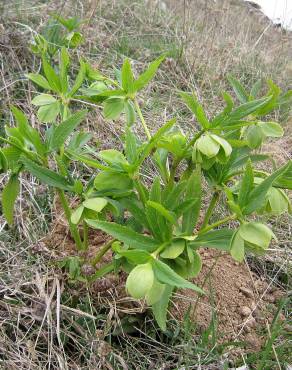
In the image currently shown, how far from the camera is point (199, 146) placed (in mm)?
766

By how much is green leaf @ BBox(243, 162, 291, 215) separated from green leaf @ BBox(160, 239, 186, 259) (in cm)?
11

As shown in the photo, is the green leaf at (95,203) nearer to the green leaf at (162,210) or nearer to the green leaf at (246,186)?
the green leaf at (162,210)

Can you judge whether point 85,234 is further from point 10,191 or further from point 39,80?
point 39,80

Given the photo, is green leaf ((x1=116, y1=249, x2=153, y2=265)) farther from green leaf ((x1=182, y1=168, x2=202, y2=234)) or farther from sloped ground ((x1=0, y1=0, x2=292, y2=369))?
sloped ground ((x1=0, y1=0, x2=292, y2=369))

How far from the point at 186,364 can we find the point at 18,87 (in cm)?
109

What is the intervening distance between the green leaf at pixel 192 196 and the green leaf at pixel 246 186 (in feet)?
0.23

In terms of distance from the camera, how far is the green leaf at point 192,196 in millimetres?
806

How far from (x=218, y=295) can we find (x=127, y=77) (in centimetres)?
51

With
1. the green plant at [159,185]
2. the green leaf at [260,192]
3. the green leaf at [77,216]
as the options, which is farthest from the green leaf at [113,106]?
the green leaf at [260,192]

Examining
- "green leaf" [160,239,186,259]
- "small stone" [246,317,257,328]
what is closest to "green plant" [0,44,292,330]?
"green leaf" [160,239,186,259]

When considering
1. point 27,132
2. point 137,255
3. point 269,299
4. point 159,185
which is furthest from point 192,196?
point 269,299

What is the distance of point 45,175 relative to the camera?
33.2 inches

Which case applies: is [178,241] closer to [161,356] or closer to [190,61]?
[161,356]

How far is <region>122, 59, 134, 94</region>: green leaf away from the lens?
2.79 feet
